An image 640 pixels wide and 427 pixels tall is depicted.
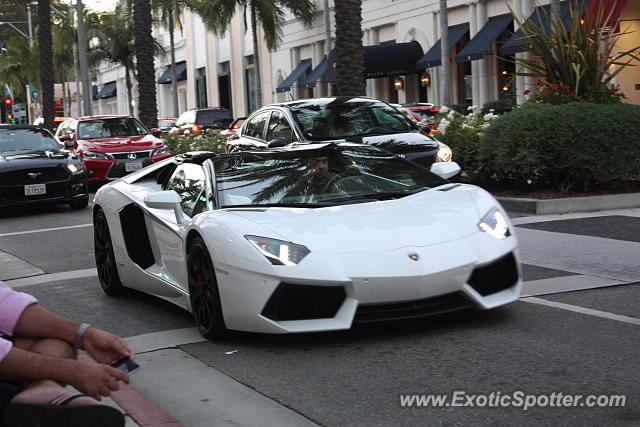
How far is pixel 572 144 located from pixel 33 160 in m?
9.00

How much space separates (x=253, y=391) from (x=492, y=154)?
9234mm

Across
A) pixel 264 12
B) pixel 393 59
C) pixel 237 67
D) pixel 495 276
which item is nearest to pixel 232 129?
pixel 393 59

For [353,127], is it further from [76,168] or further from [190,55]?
[190,55]

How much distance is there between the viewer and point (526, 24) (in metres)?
14.8

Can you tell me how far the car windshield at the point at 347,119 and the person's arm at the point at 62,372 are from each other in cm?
1033

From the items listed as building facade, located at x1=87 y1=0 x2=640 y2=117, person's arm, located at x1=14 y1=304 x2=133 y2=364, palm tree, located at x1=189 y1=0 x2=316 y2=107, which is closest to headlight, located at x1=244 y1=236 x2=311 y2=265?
person's arm, located at x1=14 y1=304 x2=133 y2=364

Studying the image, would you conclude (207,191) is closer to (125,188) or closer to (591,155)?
(125,188)

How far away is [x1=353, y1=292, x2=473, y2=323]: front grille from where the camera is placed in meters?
6.04

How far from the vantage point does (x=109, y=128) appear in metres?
21.9

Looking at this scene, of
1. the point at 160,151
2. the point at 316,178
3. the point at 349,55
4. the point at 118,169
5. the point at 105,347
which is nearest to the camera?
the point at 105,347

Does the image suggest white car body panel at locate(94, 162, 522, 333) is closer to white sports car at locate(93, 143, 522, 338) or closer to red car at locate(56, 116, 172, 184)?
white sports car at locate(93, 143, 522, 338)

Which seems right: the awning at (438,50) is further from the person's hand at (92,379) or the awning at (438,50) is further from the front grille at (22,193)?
the person's hand at (92,379)

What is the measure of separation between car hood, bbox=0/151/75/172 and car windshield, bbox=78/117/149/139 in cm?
401

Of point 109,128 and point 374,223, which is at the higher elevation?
point 109,128
